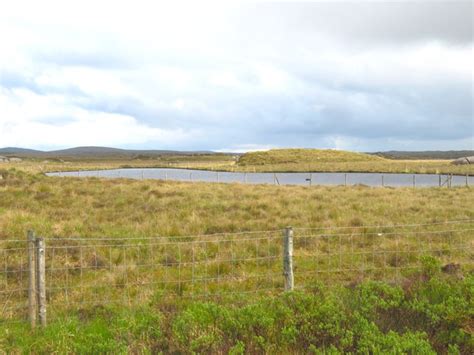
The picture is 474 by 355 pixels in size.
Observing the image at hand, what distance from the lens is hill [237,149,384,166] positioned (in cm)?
11712

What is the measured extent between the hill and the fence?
102365 millimetres

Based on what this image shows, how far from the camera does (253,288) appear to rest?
8.55 meters

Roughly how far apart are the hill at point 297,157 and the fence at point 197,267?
102365mm

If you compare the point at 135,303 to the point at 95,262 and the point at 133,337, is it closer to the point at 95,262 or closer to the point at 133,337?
the point at 133,337

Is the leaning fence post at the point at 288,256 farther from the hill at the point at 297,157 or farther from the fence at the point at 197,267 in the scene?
the hill at the point at 297,157

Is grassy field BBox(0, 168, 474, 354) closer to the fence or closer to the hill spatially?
the fence

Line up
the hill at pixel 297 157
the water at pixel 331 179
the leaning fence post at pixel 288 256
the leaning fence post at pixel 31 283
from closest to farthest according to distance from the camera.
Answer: the leaning fence post at pixel 31 283, the leaning fence post at pixel 288 256, the water at pixel 331 179, the hill at pixel 297 157

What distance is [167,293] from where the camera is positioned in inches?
314

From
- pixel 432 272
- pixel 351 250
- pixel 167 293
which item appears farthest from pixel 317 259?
pixel 167 293

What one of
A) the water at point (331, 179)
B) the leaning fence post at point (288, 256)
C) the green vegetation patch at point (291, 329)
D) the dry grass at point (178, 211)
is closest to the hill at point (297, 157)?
the water at point (331, 179)

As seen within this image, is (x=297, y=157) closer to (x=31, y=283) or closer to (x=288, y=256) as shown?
(x=288, y=256)

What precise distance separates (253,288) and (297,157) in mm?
114589

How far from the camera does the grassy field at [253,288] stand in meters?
5.57

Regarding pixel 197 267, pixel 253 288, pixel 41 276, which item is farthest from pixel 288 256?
pixel 41 276
